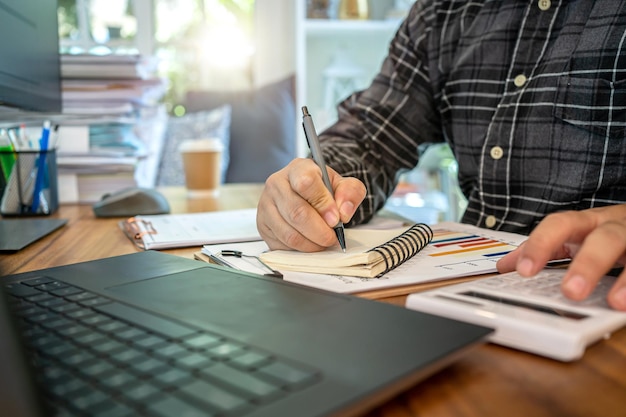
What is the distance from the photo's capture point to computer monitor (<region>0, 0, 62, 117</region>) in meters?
0.88

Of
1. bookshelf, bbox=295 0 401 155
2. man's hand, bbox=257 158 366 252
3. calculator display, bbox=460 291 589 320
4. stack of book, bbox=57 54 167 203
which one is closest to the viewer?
calculator display, bbox=460 291 589 320

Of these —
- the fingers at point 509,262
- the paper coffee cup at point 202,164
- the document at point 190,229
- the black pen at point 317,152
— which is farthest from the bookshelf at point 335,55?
the fingers at point 509,262

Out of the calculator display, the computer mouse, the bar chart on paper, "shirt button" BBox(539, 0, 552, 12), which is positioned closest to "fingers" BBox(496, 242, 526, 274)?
the bar chart on paper

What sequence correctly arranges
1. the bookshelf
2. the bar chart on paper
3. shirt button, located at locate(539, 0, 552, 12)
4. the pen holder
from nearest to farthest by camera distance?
the bar chart on paper → shirt button, located at locate(539, 0, 552, 12) → the pen holder → the bookshelf

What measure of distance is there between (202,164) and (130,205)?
322 millimetres

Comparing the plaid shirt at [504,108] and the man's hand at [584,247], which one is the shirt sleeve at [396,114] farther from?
the man's hand at [584,247]

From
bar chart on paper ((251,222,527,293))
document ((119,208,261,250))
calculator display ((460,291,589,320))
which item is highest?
calculator display ((460,291,589,320))

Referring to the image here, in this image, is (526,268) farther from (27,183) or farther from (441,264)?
(27,183)

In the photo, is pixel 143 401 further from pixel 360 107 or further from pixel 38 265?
pixel 360 107

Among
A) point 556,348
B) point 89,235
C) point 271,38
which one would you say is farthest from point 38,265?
point 271,38

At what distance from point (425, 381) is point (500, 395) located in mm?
41

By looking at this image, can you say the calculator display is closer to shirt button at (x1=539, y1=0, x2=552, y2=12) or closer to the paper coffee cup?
shirt button at (x1=539, y1=0, x2=552, y2=12)

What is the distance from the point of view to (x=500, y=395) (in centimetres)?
32

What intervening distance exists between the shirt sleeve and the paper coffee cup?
0.34 meters
